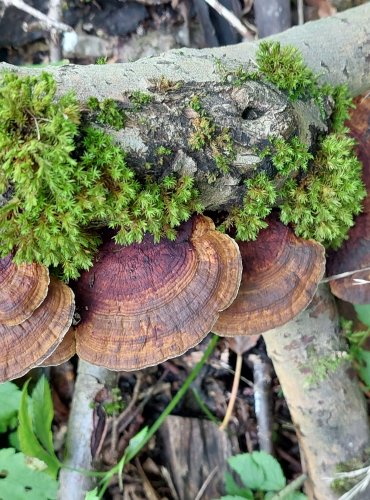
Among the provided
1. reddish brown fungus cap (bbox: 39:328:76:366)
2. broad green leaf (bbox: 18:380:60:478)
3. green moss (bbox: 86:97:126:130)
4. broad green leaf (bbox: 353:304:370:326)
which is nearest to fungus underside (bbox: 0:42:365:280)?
green moss (bbox: 86:97:126:130)

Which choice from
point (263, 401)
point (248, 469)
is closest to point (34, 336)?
point (248, 469)

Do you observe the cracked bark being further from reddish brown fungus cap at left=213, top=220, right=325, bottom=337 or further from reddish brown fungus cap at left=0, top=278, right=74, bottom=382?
reddish brown fungus cap at left=0, top=278, right=74, bottom=382

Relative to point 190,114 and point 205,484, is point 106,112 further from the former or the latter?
point 205,484

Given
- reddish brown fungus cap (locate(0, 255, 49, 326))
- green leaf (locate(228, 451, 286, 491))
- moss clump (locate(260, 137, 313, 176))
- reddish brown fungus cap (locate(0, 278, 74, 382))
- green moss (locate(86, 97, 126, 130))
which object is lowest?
green leaf (locate(228, 451, 286, 491))

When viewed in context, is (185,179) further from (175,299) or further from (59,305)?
(59,305)

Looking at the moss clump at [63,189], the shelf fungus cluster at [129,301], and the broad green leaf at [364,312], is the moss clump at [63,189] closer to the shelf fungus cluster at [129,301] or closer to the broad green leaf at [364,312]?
the shelf fungus cluster at [129,301]

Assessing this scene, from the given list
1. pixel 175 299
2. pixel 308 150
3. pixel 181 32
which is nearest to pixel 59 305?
pixel 175 299

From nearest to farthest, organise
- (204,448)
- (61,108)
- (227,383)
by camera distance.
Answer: (61,108) → (204,448) → (227,383)
